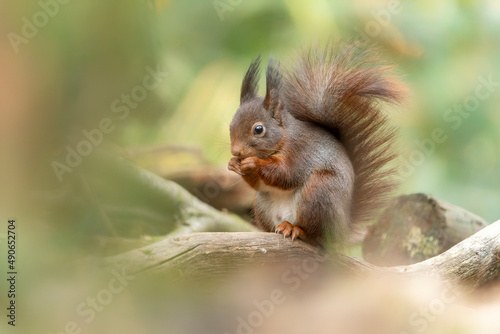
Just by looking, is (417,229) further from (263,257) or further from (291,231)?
(263,257)

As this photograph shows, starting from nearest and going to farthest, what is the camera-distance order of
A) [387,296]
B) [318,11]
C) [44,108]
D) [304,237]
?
1. [44,108]
2. [387,296]
3. [304,237]
4. [318,11]

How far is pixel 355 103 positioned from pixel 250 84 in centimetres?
39

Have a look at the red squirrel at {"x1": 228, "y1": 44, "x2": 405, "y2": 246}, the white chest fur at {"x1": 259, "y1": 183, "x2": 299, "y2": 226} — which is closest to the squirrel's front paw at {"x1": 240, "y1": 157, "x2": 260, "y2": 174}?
the red squirrel at {"x1": 228, "y1": 44, "x2": 405, "y2": 246}

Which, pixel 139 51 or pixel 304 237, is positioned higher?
pixel 139 51

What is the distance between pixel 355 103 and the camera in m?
1.62

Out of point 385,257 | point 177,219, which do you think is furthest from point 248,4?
point 385,257

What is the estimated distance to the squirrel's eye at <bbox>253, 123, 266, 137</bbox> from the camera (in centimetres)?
145

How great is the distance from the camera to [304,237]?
4.88 feet

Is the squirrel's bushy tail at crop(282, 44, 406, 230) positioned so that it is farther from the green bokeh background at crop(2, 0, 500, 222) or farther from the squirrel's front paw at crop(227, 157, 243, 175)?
the squirrel's front paw at crop(227, 157, 243, 175)

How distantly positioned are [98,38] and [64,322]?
279mm

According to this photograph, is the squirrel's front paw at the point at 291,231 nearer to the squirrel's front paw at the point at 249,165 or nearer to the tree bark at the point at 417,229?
the squirrel's front paw at the point at 249,165

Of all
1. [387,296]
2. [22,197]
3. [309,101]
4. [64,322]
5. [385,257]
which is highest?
[309,101]

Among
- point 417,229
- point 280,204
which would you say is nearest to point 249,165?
point 280,204

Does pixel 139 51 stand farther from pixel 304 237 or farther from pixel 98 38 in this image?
pixel 304 237
